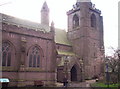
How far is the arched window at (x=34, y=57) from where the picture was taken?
100ft

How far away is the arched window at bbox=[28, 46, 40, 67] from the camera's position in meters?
30.6

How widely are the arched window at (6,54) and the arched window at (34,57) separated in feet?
12.3

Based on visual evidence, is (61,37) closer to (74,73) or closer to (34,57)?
(74,73)

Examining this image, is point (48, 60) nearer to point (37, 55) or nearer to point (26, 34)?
point (37, 55)

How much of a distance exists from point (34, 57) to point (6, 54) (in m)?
5.42

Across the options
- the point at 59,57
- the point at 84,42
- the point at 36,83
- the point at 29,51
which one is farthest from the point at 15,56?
the point at 84,42

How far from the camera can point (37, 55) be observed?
31.8 metres

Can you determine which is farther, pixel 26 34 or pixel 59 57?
pixel 59 57

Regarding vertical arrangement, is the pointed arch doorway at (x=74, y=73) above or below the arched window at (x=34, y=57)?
below

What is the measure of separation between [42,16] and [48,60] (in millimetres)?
19635

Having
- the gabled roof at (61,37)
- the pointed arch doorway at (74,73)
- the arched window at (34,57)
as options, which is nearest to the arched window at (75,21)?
the gabled roof at (61,37)

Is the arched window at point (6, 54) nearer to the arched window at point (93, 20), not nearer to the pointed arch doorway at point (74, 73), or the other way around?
the pointed arch doorway at point (74, 73)

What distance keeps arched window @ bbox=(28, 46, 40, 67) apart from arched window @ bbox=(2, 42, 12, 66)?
376cm

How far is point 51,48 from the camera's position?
33.7 meters
